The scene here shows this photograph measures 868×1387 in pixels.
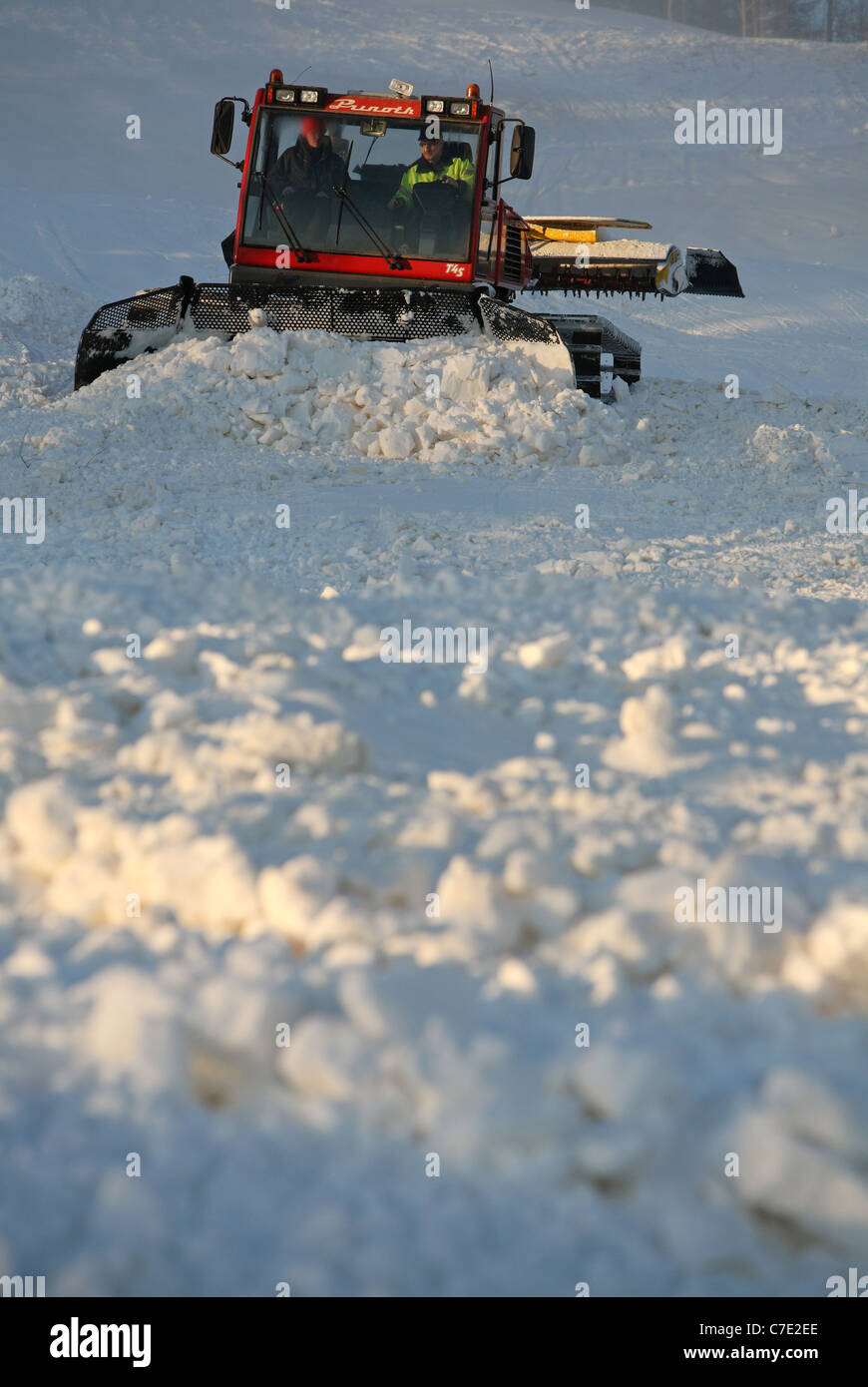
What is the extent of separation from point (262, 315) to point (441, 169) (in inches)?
77.9

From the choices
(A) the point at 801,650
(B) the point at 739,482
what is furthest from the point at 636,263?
(A) the point at 801,650

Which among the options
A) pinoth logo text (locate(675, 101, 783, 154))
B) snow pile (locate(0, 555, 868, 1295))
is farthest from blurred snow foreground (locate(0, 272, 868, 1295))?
pinoth logo text (locate(675, 101, 783, 154))

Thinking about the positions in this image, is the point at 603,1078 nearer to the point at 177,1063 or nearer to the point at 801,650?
the point at 177,1063

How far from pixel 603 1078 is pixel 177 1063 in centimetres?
62

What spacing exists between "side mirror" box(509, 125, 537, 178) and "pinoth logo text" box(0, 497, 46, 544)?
4.82m

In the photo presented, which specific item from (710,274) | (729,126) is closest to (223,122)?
(710,274)

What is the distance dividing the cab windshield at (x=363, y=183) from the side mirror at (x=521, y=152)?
0.29 m

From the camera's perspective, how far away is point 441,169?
8594 millimetres

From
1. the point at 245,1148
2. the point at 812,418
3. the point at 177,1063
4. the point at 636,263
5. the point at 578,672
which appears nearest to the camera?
the point at 245,1148

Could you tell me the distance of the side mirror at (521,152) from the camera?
27.9 feet

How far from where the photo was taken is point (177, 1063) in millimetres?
1633

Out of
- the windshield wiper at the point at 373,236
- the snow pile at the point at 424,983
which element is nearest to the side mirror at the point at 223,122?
the windshield wiper at the point at 373,236
